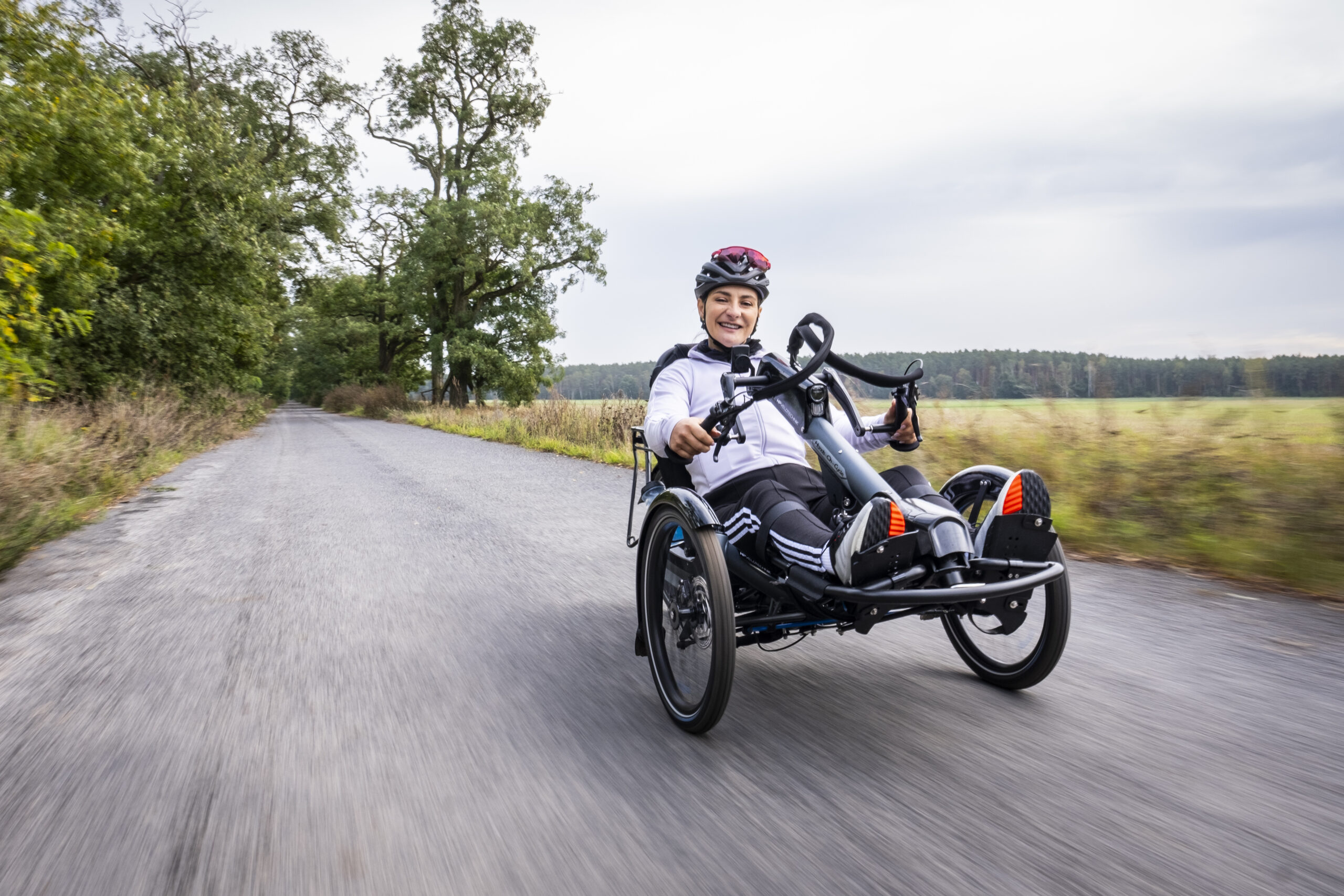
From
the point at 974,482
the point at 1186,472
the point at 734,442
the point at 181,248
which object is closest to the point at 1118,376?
the point at 1186,472

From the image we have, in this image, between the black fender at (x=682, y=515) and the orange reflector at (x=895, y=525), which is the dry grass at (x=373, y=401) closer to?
the black fender at (x=682, y=515)

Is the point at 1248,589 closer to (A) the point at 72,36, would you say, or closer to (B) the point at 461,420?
(A) the point at 72,36

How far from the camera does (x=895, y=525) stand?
7.27 feet

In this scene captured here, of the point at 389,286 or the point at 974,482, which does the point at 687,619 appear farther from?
the point at 389,286

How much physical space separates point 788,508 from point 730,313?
102 centimetres

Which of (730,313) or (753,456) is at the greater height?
(730,313)

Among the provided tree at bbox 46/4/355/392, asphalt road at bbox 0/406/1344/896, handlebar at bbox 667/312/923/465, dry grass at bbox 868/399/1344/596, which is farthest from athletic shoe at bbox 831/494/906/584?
tree at bbox 46/4/355/392

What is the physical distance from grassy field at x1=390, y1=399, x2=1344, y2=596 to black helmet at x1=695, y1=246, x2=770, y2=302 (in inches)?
28.1

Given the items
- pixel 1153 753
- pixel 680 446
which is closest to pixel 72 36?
pixel 680 446

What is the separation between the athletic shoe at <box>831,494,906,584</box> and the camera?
7.23 ft

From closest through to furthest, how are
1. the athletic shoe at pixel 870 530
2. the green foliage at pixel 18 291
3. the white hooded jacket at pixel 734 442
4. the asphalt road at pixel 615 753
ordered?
1. the asphalt road at pixel 615 753
2. the athletic shoe at pixel 870 530
3. the white hooded jacket at pixel 734 442
4. the green foliage at pixel 18 291

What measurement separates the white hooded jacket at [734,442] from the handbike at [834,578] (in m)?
0.10

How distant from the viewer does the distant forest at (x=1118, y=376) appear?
4.70 metres

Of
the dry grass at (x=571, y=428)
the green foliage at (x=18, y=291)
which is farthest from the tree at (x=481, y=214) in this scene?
→ the green foliage at (x=18, y=291)
